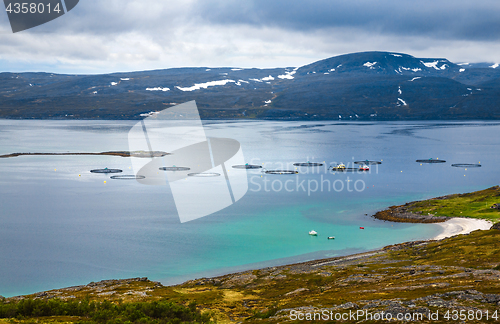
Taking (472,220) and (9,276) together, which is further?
(472,220)

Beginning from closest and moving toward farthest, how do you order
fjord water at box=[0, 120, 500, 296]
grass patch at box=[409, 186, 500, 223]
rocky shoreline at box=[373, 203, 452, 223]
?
fjord water at box=[0, 120, 500, 296], grass patch at box=[409, 186, 500, 223], rocky shoreline at box=[373, 203, 452, 223]

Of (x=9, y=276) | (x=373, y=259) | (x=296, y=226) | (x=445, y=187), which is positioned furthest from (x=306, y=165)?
(x=9, y=276)

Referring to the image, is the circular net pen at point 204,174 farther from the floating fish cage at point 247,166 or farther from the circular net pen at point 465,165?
the circular net pen at point 465,165

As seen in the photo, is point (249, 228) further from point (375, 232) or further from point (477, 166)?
point (477, 166)

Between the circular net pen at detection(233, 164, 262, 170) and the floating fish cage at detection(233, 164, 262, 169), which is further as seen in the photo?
the floating fish cage at detection(233, 164, 262, 169)

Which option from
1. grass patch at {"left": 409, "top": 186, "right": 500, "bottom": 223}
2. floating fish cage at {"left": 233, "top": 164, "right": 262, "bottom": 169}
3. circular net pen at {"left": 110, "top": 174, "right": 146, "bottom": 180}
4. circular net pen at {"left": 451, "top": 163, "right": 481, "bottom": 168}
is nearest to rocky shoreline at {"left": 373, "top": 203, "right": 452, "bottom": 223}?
grass patch at {"left": 409, "top": 186, "right": 500, "bottom": 223}

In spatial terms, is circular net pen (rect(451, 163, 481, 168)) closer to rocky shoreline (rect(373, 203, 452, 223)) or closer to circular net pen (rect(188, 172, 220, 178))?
rocky shoreline (rect(373, 203, 452, 223))
